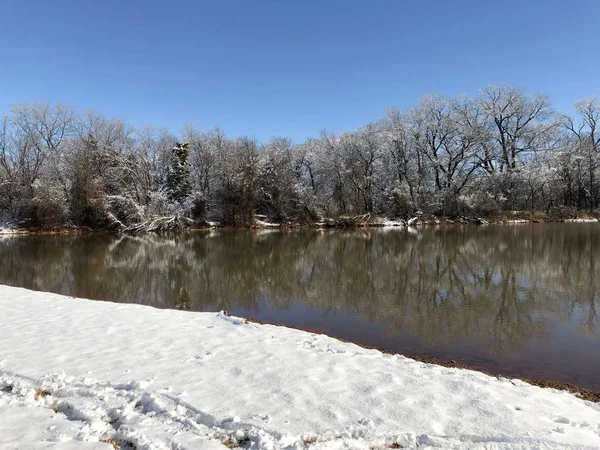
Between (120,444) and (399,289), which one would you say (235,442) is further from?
(399,289)

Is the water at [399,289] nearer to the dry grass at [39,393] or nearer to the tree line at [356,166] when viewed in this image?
the dry grass at [39,393]

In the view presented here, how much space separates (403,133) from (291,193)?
15161mm

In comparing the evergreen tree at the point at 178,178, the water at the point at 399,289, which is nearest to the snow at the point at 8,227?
the evergreen tree at the point at 178,178

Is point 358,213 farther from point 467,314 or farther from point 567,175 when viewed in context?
point 467,314

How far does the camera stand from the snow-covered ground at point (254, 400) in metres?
3.81

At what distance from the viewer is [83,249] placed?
2566 centimetres

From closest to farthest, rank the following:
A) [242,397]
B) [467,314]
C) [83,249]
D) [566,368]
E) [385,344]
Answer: [242,397] < [566,368] < [385,344] < [467,314] < [83,249]

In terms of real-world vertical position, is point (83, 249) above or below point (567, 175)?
below

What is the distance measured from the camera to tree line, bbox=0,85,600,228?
1727 inches

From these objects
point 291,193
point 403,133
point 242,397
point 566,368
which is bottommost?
point 566,368

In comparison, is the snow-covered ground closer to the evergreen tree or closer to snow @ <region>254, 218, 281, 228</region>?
snow @ <region>254, 218, 281, 228</region>

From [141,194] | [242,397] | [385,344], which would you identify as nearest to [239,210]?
[141,194]

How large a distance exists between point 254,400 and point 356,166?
45.0 m

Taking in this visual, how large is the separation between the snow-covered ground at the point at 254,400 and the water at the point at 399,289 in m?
2.34
